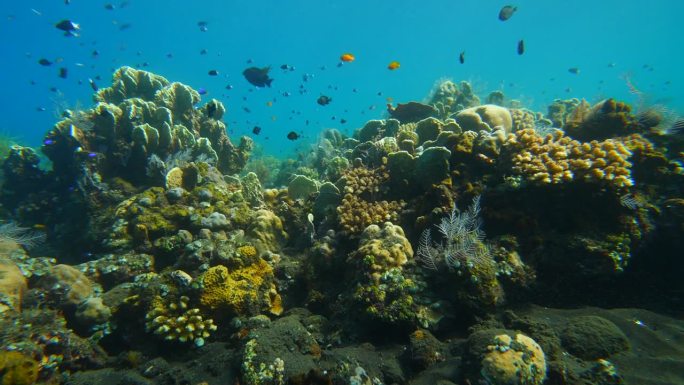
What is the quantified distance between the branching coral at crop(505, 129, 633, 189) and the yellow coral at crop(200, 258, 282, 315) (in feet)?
15.4

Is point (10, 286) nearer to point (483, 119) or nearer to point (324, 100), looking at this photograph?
point (324, 100)

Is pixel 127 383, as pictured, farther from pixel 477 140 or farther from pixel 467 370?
pixel 477 140

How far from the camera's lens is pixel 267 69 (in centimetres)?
966

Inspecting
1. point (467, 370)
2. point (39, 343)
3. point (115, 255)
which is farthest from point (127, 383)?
point (467, 370)

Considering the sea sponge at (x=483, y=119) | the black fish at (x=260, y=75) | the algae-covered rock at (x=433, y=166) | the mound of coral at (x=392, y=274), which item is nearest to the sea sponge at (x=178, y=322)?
the mound of coral at (x=392, y=274)

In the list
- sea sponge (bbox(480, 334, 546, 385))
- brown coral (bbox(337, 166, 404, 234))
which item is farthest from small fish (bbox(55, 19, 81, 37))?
sea sponge (bbox(480, 334, 546, 385))

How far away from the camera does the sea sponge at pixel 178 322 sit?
14.4ft

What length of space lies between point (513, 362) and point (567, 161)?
3537 millimetres

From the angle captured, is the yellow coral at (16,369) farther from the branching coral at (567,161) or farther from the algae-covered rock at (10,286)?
the branching coral at (567,161)

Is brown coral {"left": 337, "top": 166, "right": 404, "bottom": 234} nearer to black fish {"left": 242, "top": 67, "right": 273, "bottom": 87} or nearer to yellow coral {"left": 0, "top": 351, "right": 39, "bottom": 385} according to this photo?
black fish {"left": 242, "top": 67, "right": 273, "bottom": 87}

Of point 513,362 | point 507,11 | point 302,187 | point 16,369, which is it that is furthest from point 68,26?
point 513,362

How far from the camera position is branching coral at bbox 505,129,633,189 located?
4.84 m

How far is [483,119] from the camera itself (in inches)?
351

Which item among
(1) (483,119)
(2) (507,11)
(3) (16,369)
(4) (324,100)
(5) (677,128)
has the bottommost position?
(3) (16,369)
